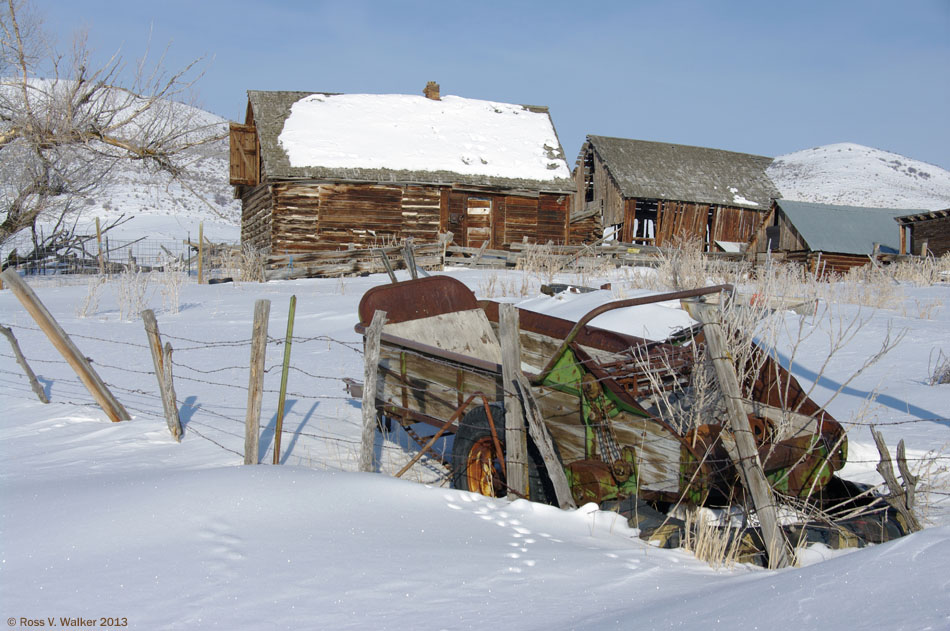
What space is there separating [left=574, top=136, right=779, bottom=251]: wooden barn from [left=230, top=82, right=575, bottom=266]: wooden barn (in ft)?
23.8

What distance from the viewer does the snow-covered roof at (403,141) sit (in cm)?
2062

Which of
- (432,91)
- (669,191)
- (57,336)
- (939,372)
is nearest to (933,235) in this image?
(669,191)

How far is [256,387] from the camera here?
4.74m

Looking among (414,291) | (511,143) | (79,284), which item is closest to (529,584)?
(414,291)

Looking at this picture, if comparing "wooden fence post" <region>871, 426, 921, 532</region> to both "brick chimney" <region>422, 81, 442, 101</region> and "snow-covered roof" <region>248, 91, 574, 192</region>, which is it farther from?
"brick chimney" <region>422, 81, 442, 101</region>

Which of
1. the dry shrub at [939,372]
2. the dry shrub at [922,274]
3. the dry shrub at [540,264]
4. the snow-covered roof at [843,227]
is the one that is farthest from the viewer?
the snow-covered roof at [843,227]

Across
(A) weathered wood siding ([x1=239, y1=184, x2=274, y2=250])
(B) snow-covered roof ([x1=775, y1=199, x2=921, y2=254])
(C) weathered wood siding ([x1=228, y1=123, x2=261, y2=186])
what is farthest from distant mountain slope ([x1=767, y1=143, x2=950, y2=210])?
(C) weathered wood siding ([x1=228, y1=123, x2=261, y2=186])

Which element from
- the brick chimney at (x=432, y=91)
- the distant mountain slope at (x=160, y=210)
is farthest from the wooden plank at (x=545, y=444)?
the distant mountain slope at (x=160, y=210)

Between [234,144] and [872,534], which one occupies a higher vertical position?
[234,144]

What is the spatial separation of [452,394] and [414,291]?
1556 millimetres

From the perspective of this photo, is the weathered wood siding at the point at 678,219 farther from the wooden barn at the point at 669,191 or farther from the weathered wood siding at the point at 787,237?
the weathered wood siding at the point at 787,237

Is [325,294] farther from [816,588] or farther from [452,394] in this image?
[816,588]

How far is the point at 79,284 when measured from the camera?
57.4 feet

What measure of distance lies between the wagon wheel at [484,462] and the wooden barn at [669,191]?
83.6 ft
